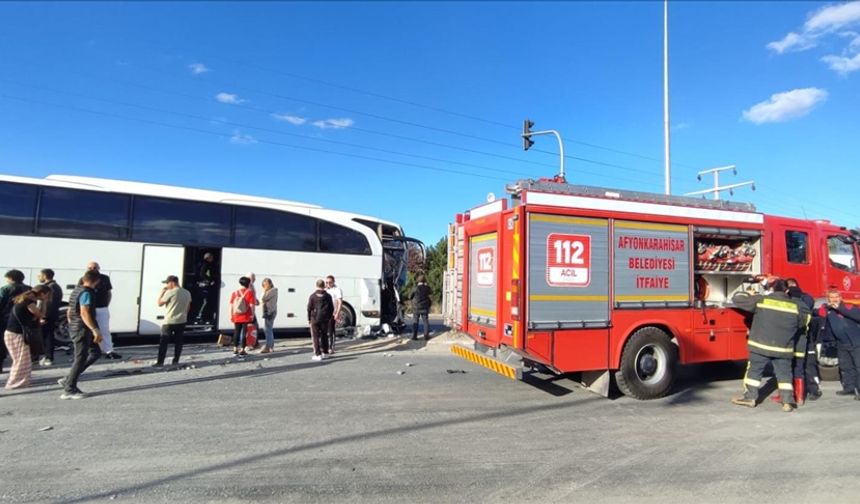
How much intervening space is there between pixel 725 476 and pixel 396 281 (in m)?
11.3

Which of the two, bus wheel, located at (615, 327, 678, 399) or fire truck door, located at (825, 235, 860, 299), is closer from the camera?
bus wheel, located at (615, 327, 678, 399)

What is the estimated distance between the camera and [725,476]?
4379 millimetres

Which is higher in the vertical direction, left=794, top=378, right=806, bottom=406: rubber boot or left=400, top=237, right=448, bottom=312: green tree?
left=400, top=237, right=448, bottom=312: green tree

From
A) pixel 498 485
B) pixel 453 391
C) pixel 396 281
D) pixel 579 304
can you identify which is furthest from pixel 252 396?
pixel 396 281

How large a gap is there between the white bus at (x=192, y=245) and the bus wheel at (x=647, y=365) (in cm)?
831

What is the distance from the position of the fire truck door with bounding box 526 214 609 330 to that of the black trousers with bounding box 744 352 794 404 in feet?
7.10

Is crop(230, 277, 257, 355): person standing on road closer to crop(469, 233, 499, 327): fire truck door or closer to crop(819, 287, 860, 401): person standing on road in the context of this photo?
crop(469, 233, 499, 327): fire truck door

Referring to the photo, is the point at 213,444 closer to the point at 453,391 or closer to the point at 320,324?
the point at 453,391

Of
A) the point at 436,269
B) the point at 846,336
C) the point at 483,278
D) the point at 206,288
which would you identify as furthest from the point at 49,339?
the point at 436,269

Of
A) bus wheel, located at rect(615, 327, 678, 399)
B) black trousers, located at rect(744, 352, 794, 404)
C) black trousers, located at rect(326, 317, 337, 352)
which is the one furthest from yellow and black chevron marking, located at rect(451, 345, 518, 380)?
black trousers, located at rect(326, 317, 337, 352)

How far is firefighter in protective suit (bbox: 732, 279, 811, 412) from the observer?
6.64 meters

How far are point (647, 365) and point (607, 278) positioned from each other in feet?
4.69

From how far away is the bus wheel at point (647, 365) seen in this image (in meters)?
6.81

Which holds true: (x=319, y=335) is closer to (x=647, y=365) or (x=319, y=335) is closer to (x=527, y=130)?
(x=647, y=365)
